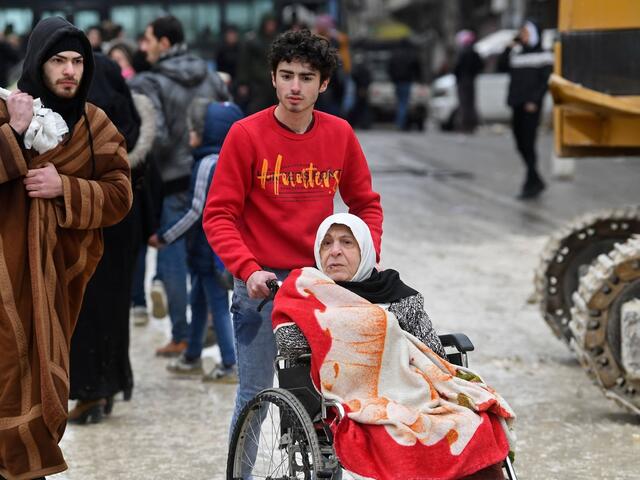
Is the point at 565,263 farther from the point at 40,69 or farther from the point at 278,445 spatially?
the point at 40,69

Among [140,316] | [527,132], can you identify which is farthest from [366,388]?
[527,132]

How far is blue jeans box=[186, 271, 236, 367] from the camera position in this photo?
782cm

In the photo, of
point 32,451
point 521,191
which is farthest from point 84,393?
point 521,191

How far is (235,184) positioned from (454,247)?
7.46 metres

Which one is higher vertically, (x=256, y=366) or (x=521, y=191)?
(x=256, y=366)

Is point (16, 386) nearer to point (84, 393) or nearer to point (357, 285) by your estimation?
point (357, 285)

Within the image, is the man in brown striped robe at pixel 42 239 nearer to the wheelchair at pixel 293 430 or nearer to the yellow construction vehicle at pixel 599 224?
the wheelchair at pixel 293 430

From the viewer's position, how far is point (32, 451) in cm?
500

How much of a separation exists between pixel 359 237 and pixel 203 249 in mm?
3257

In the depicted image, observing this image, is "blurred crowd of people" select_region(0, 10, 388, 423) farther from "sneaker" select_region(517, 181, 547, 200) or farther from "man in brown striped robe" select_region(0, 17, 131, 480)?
"sneaker" select_region(517, 181, 547, 200)

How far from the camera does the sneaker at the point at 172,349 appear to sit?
8430 millimetres

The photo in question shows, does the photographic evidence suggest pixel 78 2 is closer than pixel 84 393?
No

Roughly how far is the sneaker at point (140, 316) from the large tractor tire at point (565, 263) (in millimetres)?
2669

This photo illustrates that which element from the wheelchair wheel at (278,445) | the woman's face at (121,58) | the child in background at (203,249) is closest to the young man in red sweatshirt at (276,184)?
the wheelchair wheel at (278,445)
